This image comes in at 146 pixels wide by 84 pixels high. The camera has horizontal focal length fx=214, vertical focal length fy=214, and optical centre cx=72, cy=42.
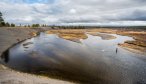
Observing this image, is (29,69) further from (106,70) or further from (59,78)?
(106,70)

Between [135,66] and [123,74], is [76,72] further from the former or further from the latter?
[135,66]

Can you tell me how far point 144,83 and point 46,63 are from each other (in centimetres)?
1844

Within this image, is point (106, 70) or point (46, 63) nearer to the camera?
point (106, 70)

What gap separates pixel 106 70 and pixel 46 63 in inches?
455

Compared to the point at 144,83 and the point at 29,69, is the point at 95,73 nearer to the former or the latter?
the point at 144,83

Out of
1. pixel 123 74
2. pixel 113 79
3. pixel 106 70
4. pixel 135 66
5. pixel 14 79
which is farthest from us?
pixel 135 66

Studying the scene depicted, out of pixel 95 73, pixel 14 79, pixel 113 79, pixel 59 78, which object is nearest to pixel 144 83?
pixel 113 79

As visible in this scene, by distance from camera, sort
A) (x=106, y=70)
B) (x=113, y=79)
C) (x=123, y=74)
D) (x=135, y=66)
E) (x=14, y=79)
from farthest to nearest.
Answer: (x=135, y=66), (x=106, y=70), (x=123, y=74), (x=113, y=79), (x=14, y=79)

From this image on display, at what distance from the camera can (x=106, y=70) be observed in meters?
34.5

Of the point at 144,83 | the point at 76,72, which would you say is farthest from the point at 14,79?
the point at 144,83

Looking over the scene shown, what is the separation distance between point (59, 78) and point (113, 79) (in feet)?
24.6

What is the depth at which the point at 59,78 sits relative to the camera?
2975cm

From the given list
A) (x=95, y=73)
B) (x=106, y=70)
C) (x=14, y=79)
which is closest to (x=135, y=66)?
(x=106, y=70)

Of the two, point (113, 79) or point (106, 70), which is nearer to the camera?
point (113, 79)
